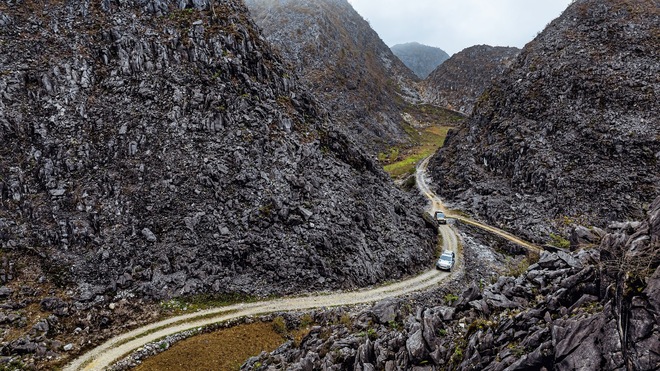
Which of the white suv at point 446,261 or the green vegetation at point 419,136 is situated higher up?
the green vegetation at point 419,136

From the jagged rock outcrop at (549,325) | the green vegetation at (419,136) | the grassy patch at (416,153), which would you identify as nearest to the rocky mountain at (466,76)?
the green vegetation at (419,136)

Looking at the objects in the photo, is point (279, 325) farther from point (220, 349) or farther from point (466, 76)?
point (466, 76)

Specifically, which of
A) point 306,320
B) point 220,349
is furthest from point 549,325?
point 220,349

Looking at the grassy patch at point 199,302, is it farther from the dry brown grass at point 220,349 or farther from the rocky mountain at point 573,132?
the rocky mountain at point 573,132

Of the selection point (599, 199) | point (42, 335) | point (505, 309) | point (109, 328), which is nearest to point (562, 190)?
point (599, 199)

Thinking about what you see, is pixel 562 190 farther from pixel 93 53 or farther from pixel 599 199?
pixel 93 53

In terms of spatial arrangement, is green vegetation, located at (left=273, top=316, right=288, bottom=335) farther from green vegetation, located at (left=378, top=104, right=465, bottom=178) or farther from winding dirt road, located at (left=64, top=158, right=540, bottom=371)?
green vegetation, located at (left=378, top=104, right=465, bottom=178)
